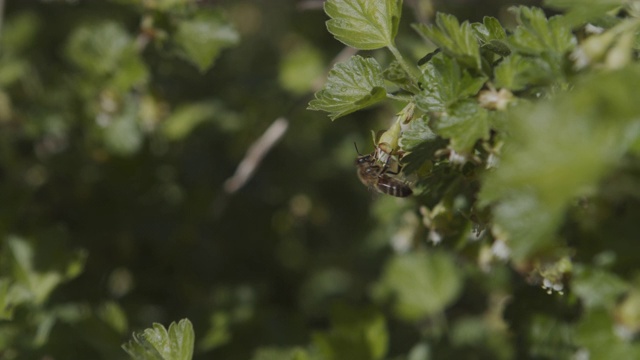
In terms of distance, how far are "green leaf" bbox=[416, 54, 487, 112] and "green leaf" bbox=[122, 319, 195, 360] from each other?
1.59 feet

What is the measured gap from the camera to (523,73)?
2.97ft

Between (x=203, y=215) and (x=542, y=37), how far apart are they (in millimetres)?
1359

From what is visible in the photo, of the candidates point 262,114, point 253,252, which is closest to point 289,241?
point 253,252

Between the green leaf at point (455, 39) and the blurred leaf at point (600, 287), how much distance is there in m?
0.31

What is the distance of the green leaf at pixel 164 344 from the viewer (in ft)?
3.51

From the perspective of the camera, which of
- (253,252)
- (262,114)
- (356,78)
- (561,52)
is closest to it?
(561,52)

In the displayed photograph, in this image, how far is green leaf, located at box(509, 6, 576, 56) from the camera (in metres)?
0.92

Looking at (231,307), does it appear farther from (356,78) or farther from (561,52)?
(561,52)

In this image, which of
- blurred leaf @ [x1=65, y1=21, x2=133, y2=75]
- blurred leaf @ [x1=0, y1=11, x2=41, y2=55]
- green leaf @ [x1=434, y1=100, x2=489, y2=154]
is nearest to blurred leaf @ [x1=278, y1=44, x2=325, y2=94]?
blurred leaf @ [x1=65, y1=21, x2=133, y2=75]

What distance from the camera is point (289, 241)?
2.50 metres

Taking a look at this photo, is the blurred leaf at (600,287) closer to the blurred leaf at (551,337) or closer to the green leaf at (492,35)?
the green leaf at (492,35)

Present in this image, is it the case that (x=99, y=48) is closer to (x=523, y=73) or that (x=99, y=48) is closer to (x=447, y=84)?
(x=447, y=84)

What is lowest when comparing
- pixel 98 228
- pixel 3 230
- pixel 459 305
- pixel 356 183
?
pixel 459 305

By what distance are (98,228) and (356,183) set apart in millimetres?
844
